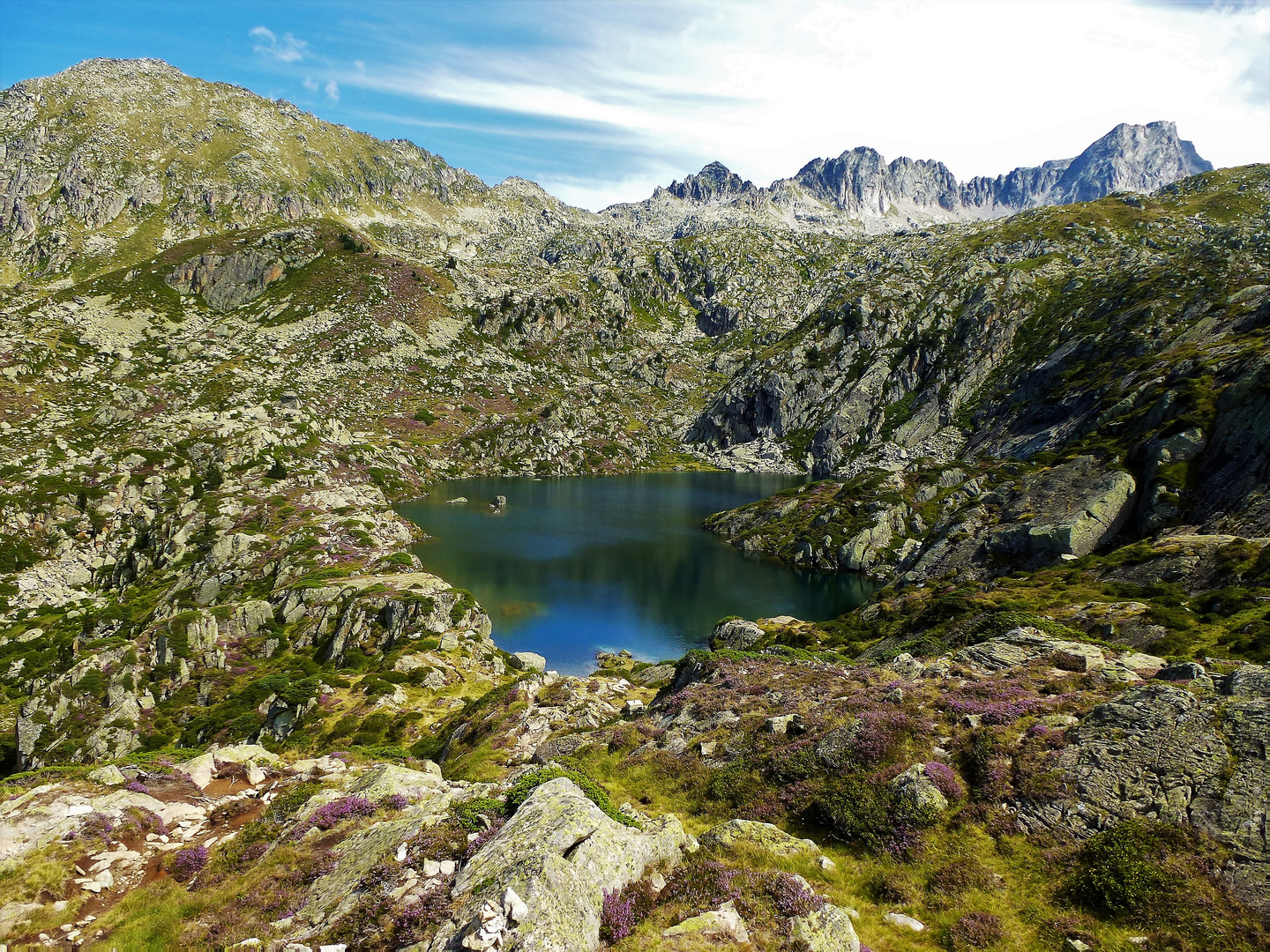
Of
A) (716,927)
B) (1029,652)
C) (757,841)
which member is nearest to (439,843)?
(716,927)

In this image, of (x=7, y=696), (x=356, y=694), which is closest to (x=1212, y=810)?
(x=356, y=694)

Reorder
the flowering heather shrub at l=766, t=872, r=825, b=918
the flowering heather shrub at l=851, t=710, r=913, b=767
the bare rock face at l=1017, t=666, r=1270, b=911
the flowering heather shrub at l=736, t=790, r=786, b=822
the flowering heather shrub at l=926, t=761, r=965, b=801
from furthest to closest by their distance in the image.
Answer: the flowering heather shrub at l=851, t=710, r=913, b=767 < the flowering heather shrub at l=736, t=790, r=786, b=822 < the flowering heather shrub at l=926, t=761, r=965, b=801 < the bare rock face at l=1017, t=666, r=1270, b=911 < the flowering heather shrub at l=766, t=872, r=825, b=918

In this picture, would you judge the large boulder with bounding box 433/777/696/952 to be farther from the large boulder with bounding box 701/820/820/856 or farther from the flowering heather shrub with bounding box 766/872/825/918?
the flowering heather shrub with bounding box 766/872/825/918

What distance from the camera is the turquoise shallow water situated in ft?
235

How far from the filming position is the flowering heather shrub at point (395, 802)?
16.3 meters

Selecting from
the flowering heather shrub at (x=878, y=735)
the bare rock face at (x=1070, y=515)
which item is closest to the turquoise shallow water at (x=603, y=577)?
the bare rock face at (x=1070, y=515)

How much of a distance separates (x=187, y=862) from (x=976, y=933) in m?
19.0

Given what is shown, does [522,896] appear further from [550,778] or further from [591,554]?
[591,554]

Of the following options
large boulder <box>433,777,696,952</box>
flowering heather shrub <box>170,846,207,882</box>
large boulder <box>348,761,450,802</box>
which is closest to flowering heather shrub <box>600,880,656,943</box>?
large boulder <box>433,777,696,952</box>

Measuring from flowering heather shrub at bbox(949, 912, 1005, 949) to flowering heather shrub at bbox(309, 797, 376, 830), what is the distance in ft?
50.1

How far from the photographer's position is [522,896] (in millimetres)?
9961

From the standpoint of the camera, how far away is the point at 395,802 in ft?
53.8

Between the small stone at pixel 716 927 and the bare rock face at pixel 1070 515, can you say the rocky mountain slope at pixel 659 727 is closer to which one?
the small stone at pixel 716 927

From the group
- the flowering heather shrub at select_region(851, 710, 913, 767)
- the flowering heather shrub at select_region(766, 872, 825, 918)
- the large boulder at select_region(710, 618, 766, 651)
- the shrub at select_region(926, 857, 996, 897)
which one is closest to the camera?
the flowering heather shrub at select_region(766, 872, 825, 918)
